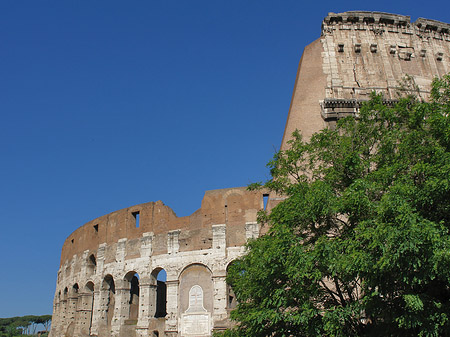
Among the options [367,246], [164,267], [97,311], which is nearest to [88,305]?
[97,311]

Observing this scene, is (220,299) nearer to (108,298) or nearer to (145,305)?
(145,305)

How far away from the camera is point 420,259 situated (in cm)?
736

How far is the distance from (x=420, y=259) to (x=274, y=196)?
10899 mm

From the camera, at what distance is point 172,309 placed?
1952cm

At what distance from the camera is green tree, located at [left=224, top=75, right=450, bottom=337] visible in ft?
24.2

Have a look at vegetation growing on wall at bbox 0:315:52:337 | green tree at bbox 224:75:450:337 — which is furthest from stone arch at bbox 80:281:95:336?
vegetation growing on wall at bbox 0:315:52:337

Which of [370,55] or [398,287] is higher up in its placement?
[370,55]

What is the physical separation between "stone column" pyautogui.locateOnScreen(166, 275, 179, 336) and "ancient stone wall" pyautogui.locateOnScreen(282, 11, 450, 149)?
863 centimetres

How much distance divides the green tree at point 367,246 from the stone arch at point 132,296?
492 inches

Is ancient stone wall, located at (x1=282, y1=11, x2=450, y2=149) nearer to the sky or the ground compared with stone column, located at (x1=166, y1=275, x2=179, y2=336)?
nearer to the sky

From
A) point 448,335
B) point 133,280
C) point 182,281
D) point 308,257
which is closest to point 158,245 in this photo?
point 182,281

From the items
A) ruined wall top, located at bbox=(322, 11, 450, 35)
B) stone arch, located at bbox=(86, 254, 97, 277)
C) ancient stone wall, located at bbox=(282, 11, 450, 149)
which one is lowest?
stone arch, located at bbox=(86, 254, 97, 277)

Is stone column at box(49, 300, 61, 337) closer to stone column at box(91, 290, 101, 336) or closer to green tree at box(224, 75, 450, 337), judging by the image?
stone column at box(91, 290, 101, 336)

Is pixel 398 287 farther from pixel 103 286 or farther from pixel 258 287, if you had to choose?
pixel 103 286
